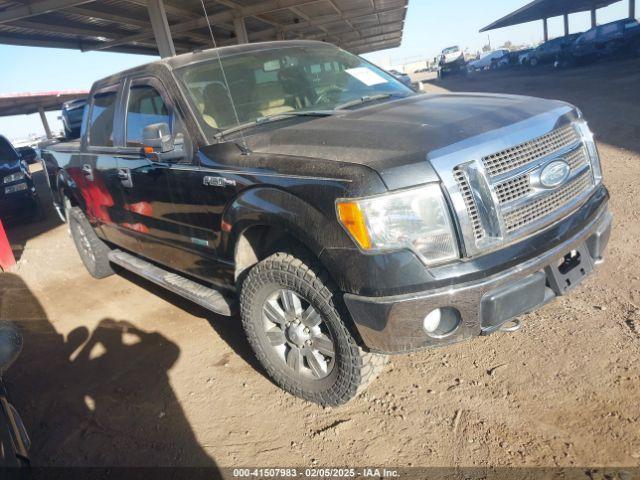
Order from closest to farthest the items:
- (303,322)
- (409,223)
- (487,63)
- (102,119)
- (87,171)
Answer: (409,223) → (303,322) → (102,119) → (87,171) → (487,63)

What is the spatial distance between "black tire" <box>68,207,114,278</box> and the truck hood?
10.9 ft

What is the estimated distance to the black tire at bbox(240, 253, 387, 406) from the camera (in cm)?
235

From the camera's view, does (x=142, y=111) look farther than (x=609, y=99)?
No

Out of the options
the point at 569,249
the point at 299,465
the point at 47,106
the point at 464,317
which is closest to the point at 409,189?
the point at 464,317

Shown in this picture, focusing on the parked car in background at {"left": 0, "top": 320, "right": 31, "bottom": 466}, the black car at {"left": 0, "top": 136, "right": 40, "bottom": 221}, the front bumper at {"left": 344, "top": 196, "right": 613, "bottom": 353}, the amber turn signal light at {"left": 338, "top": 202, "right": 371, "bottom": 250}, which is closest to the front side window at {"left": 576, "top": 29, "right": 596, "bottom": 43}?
the black car at {"left": 0, "top": 136, "right": 40, "bottom": 221}

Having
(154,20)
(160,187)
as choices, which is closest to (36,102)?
(154,20)

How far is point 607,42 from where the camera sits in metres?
20.5

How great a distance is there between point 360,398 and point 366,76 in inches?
94.8

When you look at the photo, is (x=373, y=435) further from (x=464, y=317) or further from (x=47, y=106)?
(x=47, y=106)

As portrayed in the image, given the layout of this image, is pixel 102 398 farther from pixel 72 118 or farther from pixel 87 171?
pixel 72 118

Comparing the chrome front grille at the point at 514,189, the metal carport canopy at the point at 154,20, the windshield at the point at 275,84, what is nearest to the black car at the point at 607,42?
the metal carport canopy at the point at 154,20

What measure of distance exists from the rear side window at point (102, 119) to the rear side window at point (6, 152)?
6193mm

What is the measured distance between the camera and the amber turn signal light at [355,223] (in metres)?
2.05

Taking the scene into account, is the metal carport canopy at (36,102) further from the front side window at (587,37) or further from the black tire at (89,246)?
the front side window at (587,37)
